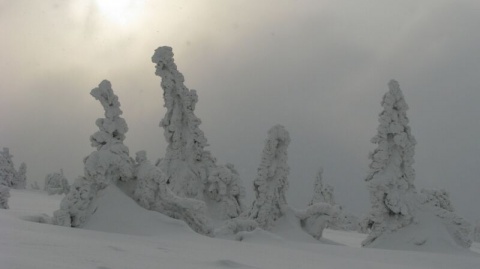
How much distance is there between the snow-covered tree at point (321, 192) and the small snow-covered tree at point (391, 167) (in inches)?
1115

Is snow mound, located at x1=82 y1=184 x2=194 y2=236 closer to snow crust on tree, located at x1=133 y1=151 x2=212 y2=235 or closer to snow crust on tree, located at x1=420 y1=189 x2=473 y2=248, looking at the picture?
snow crust on tree, located at x1=133 y1=151 x2=212 y2=235

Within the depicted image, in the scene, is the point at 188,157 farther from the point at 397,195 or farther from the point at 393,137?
the point at 397,195

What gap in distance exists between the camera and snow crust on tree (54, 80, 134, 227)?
12.4m

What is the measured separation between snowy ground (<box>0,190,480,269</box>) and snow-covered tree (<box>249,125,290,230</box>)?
32.8ft

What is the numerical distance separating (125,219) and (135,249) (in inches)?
161

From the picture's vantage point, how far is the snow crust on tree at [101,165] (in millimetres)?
12414

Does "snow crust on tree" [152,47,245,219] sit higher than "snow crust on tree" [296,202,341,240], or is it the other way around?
"snow crust on tree" [152,47,245,219]

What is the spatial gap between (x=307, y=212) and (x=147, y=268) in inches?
745

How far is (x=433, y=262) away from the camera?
14.6 metres

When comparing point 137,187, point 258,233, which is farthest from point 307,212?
point 137,187

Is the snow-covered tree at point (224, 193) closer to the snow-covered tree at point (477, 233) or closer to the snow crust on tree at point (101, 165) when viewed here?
the snow crust on tree at point (101, 165)

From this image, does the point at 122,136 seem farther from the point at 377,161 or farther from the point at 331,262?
the point at 377,161

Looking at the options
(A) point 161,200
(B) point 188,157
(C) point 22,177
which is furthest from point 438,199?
(C) point 22,177

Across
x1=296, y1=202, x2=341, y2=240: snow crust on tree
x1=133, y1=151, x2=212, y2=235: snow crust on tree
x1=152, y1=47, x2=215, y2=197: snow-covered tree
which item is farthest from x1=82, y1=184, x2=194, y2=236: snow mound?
x1=152, y1=47, x2=215, y2=197: snow-covered tree
